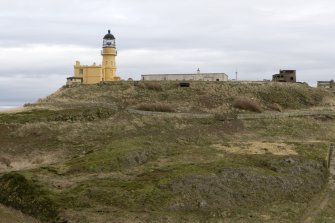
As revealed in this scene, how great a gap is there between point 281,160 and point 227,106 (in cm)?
2375

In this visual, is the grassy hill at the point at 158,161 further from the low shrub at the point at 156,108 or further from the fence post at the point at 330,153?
the fence post at the point at 330,153

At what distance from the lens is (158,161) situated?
31.9 metres

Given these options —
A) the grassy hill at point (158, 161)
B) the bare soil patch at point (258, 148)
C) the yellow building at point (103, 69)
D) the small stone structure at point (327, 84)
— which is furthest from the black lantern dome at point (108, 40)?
the bare soil patch at point (258, 148)

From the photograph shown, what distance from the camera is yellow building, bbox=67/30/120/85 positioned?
225 feet

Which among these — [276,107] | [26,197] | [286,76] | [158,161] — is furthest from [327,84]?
[26,197]

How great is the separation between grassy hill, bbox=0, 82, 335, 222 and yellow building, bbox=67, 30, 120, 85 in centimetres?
1231

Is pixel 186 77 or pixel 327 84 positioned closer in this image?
pixel 186 77

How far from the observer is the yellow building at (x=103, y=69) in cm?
6862

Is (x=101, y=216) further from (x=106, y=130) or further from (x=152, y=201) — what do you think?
(x=106, y=130)

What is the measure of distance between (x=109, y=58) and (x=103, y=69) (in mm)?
2157

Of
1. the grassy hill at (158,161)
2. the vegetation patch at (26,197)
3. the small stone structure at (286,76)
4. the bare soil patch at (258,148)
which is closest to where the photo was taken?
the vegetation patch at (26,197)

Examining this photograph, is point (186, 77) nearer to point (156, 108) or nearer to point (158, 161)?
point (156, 108)

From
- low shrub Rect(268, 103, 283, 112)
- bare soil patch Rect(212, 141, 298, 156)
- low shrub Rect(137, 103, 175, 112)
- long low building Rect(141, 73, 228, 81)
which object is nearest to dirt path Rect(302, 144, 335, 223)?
bare soil patch Rect(212, 141, 298, 156)

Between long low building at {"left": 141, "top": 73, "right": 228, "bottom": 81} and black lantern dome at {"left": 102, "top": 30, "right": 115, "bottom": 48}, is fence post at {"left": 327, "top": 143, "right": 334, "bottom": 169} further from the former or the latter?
black lantern dome at {"left": 102, "top": 30, "right": 115, "bottom": 48}
